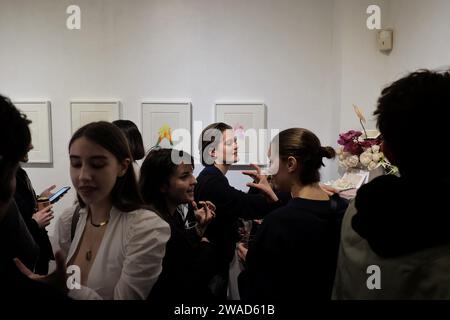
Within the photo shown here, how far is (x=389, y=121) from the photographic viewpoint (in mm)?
596

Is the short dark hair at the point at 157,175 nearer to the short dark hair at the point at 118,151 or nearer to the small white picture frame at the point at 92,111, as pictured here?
the short dark hair at the point at 118,151

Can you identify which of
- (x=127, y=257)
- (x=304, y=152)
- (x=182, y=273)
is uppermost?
(x=304, y=152)

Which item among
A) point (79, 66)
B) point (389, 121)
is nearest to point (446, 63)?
point (389, 121)

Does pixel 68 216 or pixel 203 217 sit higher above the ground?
pixel 68 216

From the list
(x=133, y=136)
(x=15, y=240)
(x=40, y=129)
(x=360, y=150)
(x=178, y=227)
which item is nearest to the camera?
(x=15, y=240)

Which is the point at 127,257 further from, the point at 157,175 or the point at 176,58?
the point at 176,58

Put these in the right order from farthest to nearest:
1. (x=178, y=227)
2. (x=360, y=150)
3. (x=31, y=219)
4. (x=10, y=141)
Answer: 1. (x=360, y=150)
2. (x=31, y=219)
3. (x=178, y=227)
4. (x=10, y=141)

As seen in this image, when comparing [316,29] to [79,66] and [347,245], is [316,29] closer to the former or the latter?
[79,66]

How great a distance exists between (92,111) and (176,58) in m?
0.81

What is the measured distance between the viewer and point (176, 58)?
8.27 feet

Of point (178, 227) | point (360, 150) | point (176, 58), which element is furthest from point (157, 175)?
point (176, 58)

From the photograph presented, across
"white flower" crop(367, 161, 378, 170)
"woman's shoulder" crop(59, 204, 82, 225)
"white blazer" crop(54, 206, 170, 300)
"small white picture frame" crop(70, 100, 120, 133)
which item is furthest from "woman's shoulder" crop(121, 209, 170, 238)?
"small white picture frame" crop(70, 100, 120, 133)

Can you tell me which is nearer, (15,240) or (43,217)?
(15,240)

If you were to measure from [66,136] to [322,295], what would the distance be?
2347 mm
